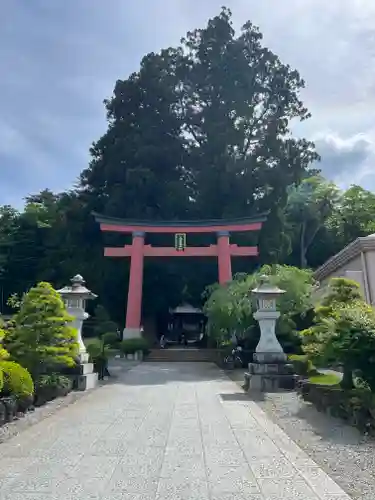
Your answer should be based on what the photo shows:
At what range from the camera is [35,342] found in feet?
33.1

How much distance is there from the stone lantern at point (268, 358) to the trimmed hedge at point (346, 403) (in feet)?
7.45

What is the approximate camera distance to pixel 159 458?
5.12 metres

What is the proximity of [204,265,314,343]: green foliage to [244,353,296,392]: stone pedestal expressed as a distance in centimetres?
445

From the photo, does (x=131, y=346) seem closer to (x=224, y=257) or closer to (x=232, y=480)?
(x=224, y=257)

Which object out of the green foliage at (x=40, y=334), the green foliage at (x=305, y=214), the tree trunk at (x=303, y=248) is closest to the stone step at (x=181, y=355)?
the tree trunk at (x=303, y=248)

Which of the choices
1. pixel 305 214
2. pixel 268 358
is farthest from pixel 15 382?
pixel 305 214

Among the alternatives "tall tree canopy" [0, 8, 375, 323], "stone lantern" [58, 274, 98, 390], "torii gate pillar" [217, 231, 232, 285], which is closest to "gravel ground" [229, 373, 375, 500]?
"stone lantern" [58, 274, 98, 390]

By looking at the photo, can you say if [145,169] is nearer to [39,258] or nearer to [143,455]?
[39,258]

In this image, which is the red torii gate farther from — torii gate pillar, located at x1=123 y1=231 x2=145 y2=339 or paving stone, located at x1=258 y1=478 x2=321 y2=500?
paving stone, located at x1=258 y1=478 x2=321 y2=500

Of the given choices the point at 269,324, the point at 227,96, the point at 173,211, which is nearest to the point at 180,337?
the point at 173,211

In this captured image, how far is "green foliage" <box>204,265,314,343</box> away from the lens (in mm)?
17344

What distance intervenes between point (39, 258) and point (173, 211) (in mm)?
10414

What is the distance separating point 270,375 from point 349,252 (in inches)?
282

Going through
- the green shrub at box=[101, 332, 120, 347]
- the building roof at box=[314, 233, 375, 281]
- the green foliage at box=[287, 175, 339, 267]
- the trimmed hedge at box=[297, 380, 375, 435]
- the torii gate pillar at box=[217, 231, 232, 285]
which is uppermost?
the green foliage at box=[287, 175, 339, 267]
